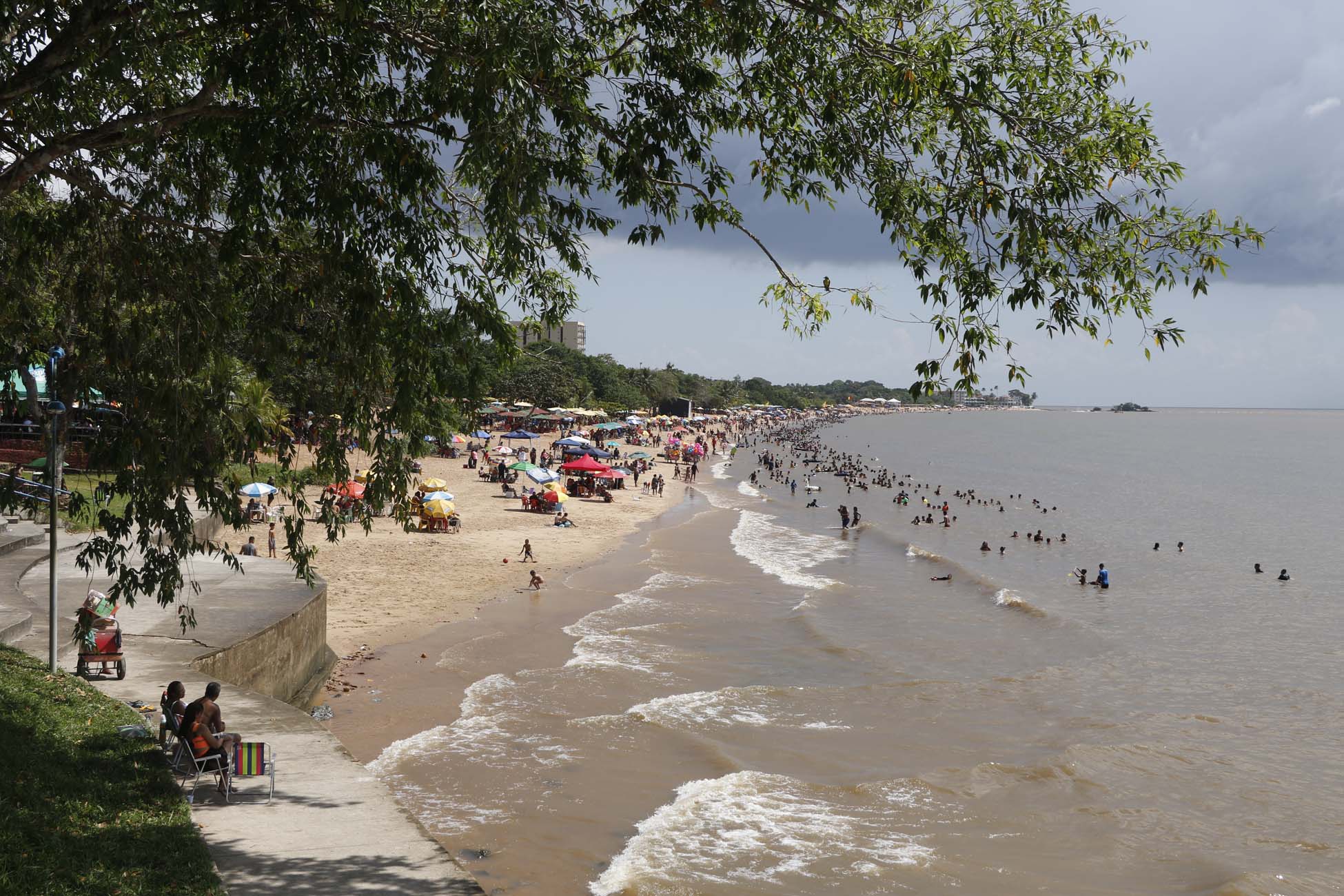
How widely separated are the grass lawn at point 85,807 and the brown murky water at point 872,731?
354 centimetres

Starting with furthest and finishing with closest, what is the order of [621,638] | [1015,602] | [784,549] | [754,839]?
[784,549] < [1015,602] < [621,638] < [754,839]

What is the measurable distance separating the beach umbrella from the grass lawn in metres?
23.4

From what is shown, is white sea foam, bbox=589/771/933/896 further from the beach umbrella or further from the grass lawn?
the beach umbrella

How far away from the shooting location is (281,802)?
8617 mm

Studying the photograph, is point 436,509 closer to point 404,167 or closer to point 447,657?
point 447,657

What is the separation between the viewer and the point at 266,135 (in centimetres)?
630

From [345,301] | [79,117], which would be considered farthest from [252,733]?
[79,117]

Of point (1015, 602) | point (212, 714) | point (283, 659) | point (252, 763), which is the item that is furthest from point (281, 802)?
point (1015, 602)

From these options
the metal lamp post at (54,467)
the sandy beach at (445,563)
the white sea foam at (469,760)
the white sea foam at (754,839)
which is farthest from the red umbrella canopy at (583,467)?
the metal lamp post at (54,467)

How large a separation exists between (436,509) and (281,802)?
25651mm

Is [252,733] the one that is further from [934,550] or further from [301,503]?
[934,550]

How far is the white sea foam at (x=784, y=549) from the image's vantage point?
31.8 m

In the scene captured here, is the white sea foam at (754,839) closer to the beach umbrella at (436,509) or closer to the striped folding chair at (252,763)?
the striped folding chair at (252,763)

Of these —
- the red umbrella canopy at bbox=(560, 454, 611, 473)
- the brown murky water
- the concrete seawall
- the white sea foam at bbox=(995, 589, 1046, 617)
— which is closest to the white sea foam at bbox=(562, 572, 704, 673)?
the brown murky water
